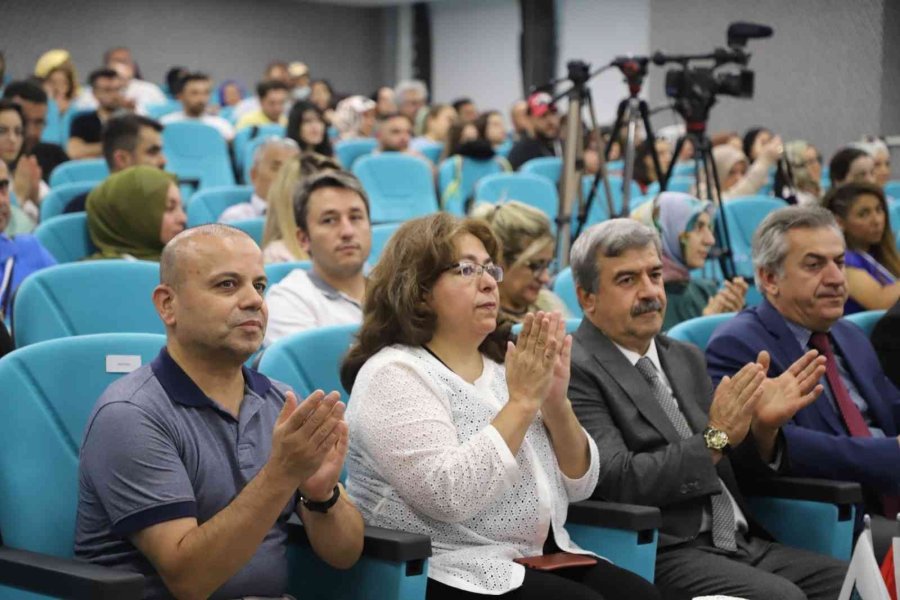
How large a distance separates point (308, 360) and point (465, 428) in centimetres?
46

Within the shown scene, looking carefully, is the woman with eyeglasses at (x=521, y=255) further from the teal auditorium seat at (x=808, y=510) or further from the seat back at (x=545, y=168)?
the seat back at (x=545, y=168)

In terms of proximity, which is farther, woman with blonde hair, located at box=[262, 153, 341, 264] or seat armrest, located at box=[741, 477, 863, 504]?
Answer: woman with blonde hair, located at box=[262, 153, 341, 264]

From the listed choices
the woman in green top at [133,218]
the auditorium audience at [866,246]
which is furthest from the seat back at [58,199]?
the auditorium audience at [866,246]

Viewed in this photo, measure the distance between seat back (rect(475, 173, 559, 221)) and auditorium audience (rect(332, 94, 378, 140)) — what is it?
4.00 m

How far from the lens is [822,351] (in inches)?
119

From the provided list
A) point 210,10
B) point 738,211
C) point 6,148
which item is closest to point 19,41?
point 210,10

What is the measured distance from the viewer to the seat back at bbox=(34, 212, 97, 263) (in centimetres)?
404

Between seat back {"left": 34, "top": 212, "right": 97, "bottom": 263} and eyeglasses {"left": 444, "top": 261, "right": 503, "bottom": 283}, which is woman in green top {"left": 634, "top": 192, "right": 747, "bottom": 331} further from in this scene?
seat back {"left": 34, "top": 212, "right": 97, "bottom": 263}

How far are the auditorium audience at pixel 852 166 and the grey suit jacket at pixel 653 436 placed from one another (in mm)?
3394

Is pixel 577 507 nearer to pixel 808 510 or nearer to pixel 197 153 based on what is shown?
pixel 808 510

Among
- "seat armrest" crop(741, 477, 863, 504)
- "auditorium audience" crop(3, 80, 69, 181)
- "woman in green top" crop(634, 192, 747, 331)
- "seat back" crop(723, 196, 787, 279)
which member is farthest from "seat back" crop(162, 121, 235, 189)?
"seat armrest" crop(741, 477, 863, 504)

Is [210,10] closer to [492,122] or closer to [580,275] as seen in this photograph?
[492,122]

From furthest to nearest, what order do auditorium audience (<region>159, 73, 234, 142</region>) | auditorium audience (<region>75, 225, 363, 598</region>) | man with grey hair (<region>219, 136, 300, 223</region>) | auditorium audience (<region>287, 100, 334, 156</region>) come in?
auditorium audience (<region>159, 73, 234, 142</region>)
auditorium audience (<region>287, 100, 334, 156</region>)
man with grey hair (<region>219, 136, 300, 223</region>)
auditorium audience (<region>75, 225, 363, 598</region>)

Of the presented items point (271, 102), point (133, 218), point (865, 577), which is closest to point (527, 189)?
point (133, 218)
